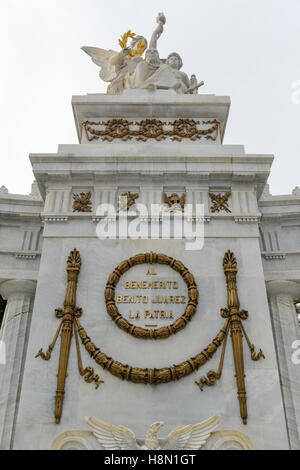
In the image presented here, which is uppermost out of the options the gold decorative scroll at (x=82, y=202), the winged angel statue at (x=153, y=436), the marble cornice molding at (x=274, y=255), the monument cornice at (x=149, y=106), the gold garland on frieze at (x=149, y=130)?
the monument cornice at (x=149, y=106)

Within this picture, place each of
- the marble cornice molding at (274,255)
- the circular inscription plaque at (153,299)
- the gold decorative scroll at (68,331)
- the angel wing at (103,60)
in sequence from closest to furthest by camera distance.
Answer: the gold decorative scroll at (68,331) < the circular inscription plaque at (153,299) < the marble cornice molding at (274,255) < the angel wing at (103,60)

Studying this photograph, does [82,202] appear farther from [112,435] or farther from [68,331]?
[112,435]

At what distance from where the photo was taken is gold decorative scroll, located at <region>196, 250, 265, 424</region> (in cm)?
979

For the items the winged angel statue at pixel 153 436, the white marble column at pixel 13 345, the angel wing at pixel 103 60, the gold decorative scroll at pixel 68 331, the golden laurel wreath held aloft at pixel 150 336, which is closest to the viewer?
the winged angel statue at pixel 153 436

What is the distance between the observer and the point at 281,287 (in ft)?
43.0

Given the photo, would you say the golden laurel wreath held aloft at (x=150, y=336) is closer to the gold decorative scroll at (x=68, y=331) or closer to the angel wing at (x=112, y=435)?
the gold decorative scroll at (x=68, y=331)

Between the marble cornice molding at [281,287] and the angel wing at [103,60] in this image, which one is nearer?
the marble cornice molding at [281,287]

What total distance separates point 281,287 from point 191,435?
5537 mm

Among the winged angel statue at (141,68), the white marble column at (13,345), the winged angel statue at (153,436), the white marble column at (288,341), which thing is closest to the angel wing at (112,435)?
the winged angel statue at (153,436)

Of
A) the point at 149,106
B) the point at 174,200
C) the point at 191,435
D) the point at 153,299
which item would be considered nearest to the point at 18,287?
the point at 153,299

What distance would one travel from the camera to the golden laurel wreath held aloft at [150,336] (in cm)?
984

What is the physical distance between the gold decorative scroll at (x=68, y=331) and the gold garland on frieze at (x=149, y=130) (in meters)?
4.56

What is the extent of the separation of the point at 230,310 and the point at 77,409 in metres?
4.12

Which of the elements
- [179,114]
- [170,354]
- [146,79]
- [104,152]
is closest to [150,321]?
[170,354]
